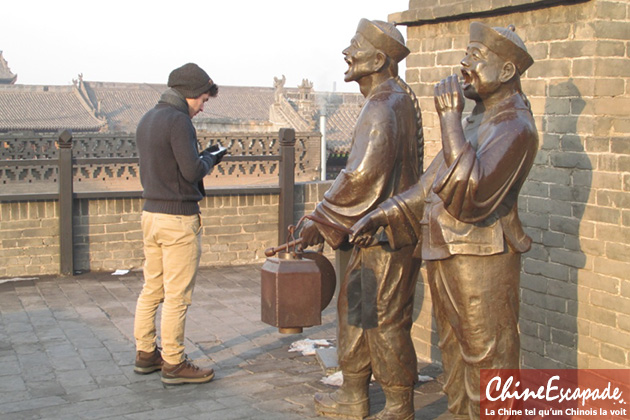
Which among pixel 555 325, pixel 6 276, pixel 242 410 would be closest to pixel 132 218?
pixel 6 276

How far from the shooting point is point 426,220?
4324mm

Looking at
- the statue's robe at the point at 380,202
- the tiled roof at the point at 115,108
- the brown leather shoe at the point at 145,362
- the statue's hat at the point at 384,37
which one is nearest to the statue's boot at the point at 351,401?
the statue's robe at the point at 380,202

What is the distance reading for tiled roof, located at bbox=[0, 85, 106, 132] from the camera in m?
36.8

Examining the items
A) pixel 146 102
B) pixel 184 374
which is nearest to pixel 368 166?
pixel 184 374

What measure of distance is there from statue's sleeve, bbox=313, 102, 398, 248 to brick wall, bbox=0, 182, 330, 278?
6.02 metres

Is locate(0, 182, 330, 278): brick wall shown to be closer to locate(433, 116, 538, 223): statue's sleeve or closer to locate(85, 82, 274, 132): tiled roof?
locate(433, 116, 538, 223): statue's sleeve

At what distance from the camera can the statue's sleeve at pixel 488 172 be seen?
3.77 metres

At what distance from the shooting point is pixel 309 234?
17.1 feet

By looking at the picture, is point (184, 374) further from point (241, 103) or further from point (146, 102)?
point (241, 103)

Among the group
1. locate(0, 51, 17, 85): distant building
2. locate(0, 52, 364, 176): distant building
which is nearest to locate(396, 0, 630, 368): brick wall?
locate(0, 52, 364, 176): distant building

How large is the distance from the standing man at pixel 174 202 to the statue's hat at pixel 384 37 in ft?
4.34

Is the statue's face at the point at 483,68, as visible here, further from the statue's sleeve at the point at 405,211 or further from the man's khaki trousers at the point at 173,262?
the man's khaki trousers at the point at 173,262

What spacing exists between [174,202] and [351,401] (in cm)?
181

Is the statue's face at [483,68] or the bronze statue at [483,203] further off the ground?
the statue's face at [483,68]
